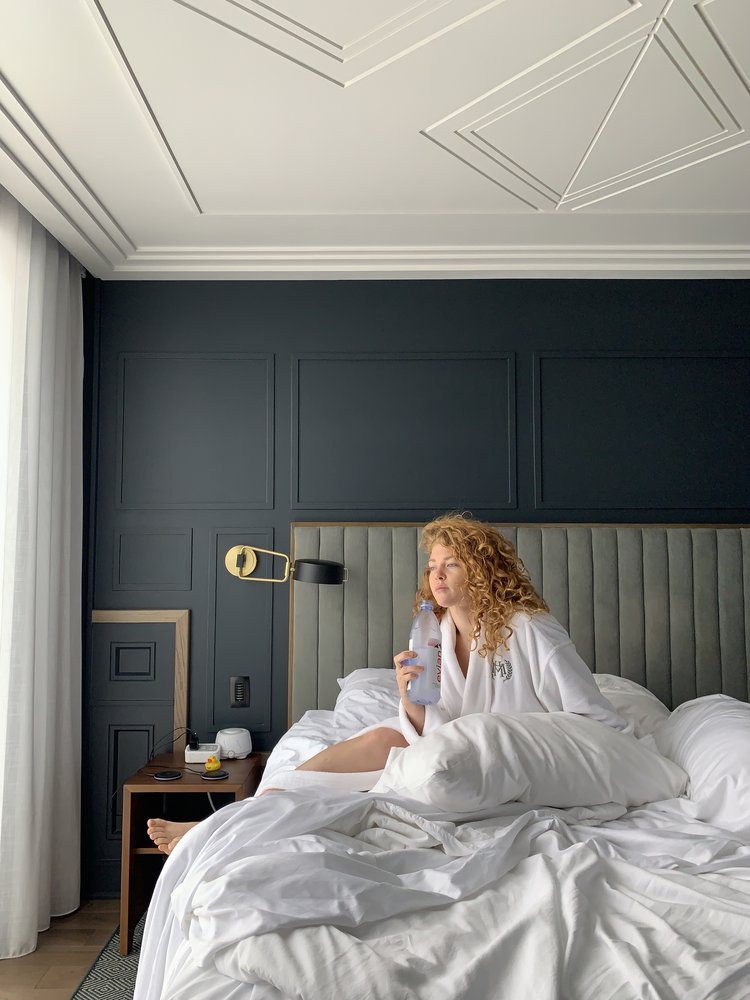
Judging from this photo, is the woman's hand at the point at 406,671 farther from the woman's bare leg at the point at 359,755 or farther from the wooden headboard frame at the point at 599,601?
the wooden headboard frame at the point at 599,601

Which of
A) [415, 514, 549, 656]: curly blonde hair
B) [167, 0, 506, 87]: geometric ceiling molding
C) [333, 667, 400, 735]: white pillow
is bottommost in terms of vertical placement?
[333, 667, 400, 735]: white pillow

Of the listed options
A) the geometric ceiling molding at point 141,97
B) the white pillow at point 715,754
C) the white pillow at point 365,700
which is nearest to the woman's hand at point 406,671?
the white pillow at point 365,700

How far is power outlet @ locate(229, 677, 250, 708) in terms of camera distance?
3.47 meters

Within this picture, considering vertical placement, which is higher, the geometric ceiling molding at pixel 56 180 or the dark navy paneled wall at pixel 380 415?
the geometric ceiling molding at pixel 56 180

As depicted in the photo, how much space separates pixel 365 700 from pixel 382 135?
1906 mm

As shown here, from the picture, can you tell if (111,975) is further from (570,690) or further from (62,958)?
(570,690)

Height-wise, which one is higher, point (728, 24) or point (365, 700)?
point (728, 24)

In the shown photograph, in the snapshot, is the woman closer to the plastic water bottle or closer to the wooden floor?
the plastic water bottle

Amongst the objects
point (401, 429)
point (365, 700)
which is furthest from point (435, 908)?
point (401, 429)

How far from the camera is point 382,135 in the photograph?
254 centimetres

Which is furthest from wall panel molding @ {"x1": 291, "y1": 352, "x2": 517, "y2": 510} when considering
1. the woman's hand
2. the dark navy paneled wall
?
the woman's hand

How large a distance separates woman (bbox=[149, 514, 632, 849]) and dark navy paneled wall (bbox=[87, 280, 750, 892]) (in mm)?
1034

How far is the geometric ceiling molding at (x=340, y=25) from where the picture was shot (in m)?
1.93

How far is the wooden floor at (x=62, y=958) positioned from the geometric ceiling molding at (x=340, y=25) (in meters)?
2.81
